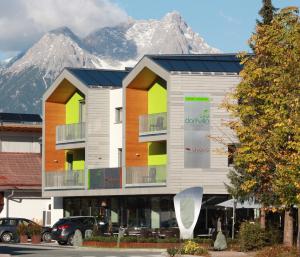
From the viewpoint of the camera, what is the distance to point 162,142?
6019 cm

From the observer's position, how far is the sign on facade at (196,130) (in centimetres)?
5641

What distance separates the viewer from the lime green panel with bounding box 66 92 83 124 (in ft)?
221

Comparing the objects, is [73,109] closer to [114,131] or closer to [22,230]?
[114,131]

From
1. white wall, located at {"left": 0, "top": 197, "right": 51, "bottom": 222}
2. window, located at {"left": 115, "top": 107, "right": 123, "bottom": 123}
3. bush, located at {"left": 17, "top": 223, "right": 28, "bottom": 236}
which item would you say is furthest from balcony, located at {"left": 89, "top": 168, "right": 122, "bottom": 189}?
white wall, located at {"left": 0, "top": 197, "right": 51, "bottom": 222}

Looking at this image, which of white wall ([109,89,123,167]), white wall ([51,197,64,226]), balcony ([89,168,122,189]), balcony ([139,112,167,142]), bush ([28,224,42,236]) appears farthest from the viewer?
white wall ([51,197,64,226])

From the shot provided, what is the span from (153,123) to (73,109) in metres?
10.3

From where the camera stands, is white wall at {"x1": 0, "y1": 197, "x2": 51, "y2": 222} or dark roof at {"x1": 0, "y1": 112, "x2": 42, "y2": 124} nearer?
white wall at {"x1": 0, "y1": 197, "x2": 51, "y2": 222}

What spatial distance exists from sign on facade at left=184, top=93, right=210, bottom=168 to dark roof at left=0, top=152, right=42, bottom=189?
1873 centimetres

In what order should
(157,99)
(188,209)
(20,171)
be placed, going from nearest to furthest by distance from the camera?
(188,209) < (157,99) < (20,171)

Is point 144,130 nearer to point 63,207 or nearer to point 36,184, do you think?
point 63,207

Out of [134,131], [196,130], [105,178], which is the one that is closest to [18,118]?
[105,178]

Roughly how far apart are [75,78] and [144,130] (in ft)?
23.5

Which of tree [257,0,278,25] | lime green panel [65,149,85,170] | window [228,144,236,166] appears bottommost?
window [228,144,236,166]

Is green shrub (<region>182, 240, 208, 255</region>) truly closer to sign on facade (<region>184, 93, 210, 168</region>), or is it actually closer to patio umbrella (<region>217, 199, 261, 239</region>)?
patio umbrella (<region>217, 199, 261, 239</region>)
